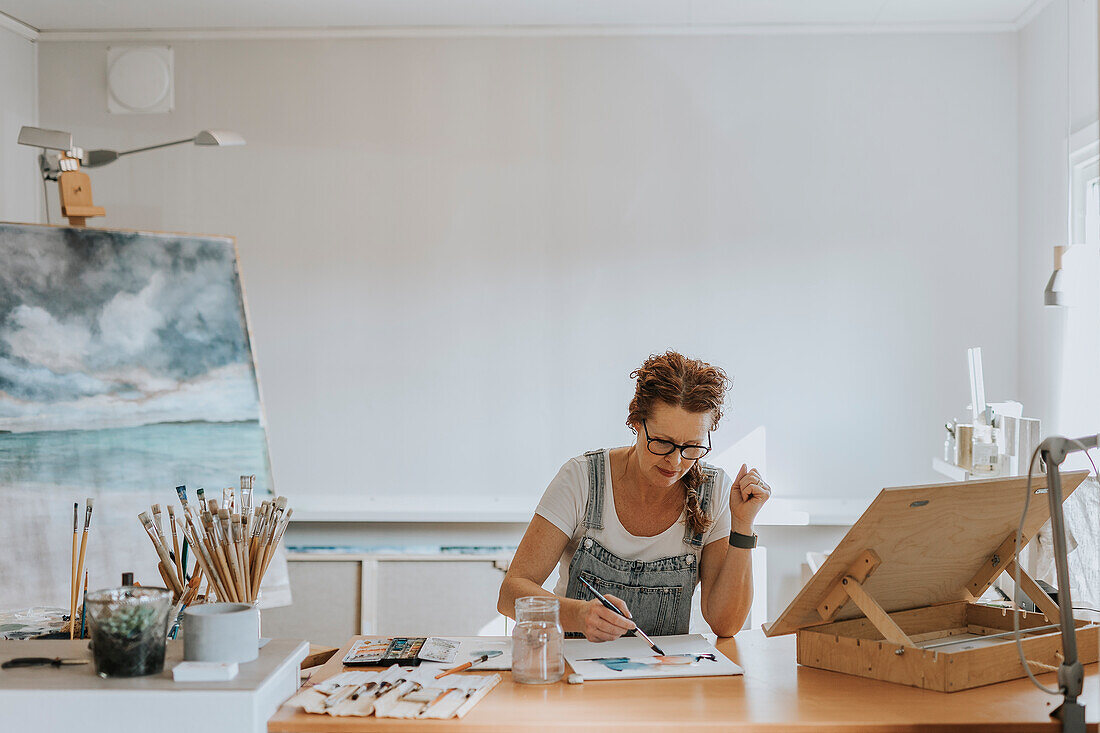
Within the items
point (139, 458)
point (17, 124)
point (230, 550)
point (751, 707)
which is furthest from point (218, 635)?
point (17, 124)

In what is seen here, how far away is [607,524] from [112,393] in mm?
1808

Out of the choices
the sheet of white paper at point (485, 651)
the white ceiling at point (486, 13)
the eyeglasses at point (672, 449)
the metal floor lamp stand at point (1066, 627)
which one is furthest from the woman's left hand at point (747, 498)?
the white ceiling at point (486, 13)

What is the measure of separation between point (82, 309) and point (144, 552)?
0.82 m

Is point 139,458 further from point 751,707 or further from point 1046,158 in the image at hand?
point 1046,158

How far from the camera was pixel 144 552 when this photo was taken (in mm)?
2990

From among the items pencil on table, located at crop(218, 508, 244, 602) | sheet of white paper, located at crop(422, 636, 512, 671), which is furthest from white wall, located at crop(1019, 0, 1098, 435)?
pencil on table, located at crop(218, 508, 244, 602)

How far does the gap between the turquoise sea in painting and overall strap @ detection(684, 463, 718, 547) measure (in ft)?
5.41

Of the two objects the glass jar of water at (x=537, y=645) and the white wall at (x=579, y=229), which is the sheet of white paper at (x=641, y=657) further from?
the white wall at (x=579, y=229)

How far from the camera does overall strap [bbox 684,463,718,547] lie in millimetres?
2193

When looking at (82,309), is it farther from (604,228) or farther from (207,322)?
(604,228)

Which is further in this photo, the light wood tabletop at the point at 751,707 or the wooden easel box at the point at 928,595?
the wooden easel box at the point at 928,595

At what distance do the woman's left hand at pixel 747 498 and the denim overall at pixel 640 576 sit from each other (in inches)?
5.1

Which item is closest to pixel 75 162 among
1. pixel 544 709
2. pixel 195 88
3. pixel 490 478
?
pixel 195 88

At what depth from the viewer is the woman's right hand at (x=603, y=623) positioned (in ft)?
5.82
